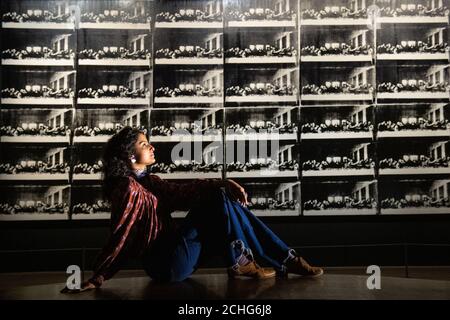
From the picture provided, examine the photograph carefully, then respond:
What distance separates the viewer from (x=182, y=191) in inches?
103

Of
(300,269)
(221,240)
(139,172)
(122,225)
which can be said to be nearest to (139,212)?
(122,225)

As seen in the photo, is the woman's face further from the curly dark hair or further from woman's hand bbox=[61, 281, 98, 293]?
woman's hand bbox=[61, 281, 98, 293]

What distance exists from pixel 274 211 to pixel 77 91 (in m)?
2.10

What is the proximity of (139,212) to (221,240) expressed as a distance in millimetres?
433

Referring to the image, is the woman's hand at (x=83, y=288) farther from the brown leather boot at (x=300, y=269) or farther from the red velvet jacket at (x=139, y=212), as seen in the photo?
the brown leather boot at (x=300, y=269)

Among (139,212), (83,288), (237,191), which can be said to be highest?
(237,191)

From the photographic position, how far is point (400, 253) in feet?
14.7

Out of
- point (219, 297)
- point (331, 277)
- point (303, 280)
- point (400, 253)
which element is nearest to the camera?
point (219, 297)

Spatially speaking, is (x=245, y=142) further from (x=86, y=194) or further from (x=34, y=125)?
(x=34, y=125)

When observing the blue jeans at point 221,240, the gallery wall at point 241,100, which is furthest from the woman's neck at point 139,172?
the gallery wall at point 241,100

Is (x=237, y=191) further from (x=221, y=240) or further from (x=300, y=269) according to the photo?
(x=300, y=269)

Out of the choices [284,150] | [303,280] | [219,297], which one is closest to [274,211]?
[284,150]

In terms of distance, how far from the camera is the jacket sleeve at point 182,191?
2.58 meters

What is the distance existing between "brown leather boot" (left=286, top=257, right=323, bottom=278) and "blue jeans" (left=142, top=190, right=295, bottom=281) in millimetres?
36
